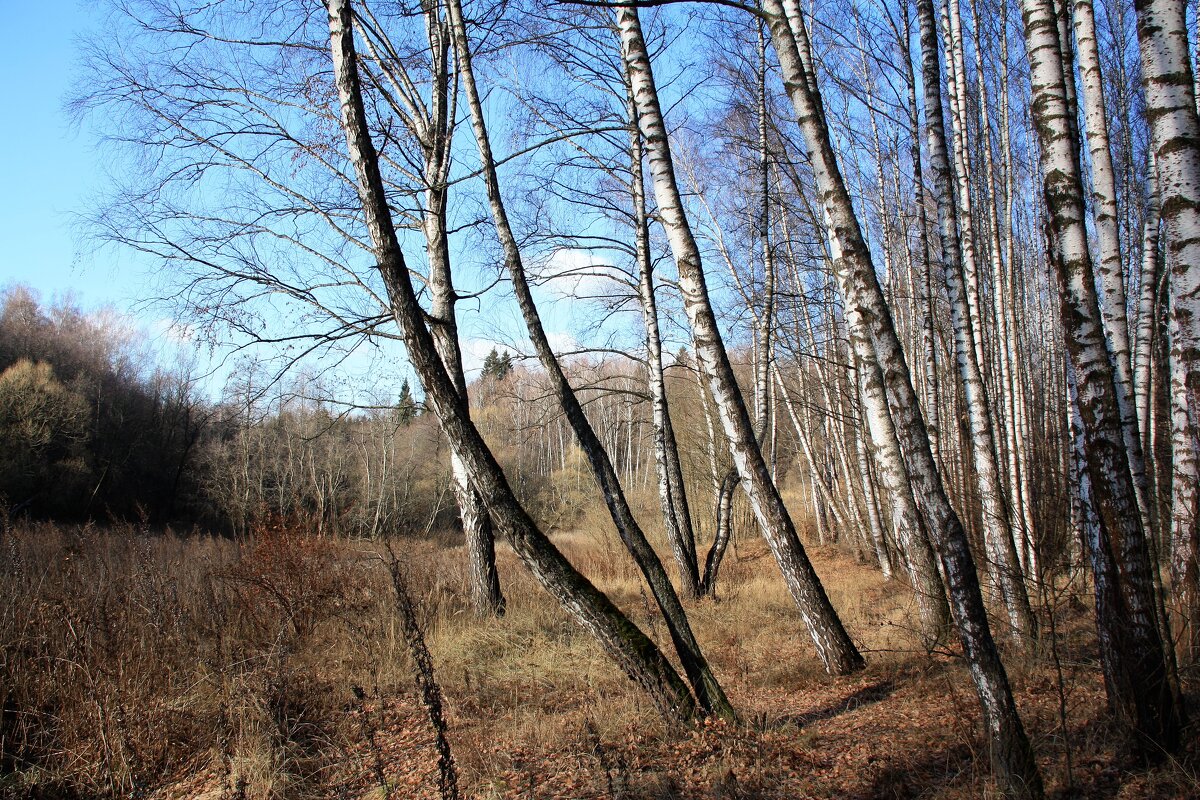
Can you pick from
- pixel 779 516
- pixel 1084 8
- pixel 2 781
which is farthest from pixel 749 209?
pixel 2 781

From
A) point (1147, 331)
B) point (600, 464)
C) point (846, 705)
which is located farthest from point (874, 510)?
point (600, 464)

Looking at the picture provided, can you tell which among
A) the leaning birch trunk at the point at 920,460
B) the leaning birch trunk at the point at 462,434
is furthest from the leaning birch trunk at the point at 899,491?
the leaning birch trunk at the point at 462,434

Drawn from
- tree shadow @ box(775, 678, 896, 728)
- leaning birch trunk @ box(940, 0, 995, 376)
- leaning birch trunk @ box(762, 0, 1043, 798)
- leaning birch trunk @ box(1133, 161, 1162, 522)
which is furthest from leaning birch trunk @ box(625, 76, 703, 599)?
leaning birch trunk @ box(1133, 161, 1162, 522)

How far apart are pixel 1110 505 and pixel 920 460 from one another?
81 cm

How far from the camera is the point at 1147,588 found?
2973mm

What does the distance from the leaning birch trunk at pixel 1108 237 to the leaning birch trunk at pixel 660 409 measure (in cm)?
501

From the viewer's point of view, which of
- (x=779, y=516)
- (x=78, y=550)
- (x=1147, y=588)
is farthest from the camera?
(x=78, y=550)

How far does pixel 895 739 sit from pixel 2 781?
523 cm

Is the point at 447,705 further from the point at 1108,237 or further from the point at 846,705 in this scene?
the point at 1108,237

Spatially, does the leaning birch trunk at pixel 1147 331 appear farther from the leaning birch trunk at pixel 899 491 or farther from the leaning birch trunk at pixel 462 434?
the leaning birch trunk at pixel 462 434

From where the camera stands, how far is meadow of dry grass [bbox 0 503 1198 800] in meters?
3.35

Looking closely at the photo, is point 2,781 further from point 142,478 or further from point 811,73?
point 142,478

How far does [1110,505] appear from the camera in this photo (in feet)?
9.91

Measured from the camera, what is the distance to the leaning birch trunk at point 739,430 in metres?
4.87
